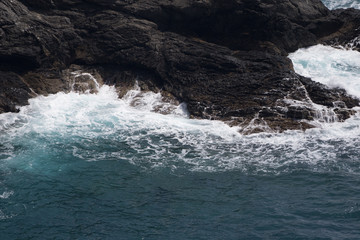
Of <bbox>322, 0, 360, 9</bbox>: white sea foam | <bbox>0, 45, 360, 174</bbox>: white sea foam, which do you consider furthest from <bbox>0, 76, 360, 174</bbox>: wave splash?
<bbox>322, 0, 360, 9</bbox>: white sea foam

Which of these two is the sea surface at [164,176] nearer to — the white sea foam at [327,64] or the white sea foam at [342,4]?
the white sea foam at [327,64]

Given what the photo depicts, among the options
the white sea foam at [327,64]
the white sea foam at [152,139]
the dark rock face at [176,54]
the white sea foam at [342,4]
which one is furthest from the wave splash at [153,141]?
the white sea foam at [342,4]

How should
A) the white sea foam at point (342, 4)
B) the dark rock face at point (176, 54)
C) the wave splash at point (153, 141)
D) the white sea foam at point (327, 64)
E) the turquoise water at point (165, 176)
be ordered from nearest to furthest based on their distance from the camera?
the turquoise water at point (165, 176) → the wave splash at point (153, 141) → the dark rock face at point (176, 54) → the white sea foam at point (327, 64) → the white sea foam at point (342, 4)

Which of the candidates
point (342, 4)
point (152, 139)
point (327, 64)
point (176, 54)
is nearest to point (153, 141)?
point (152, 139)

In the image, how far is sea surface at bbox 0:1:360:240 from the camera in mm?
13344

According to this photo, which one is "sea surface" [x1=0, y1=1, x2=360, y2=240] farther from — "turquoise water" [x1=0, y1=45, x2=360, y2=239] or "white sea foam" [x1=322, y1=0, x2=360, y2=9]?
"white sea foam" [x1=322, y1=0, x2=360, y2=9]

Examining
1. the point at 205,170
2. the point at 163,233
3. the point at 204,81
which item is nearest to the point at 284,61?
the point at 204,81

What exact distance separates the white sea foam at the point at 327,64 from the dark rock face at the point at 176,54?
130cm

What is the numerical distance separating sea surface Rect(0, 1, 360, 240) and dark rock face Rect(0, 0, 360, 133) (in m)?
1.19

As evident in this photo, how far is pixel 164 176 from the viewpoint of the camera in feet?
54.9

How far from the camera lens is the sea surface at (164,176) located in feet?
43.8

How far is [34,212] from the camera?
1428cm

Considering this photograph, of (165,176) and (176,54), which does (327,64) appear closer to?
(176,54)

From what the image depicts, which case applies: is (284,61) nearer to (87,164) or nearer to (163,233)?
(87,164)
